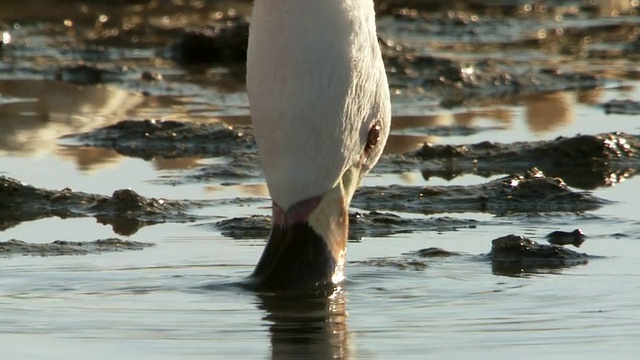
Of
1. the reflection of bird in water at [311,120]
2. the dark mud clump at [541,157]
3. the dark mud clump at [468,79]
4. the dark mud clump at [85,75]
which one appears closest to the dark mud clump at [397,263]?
the reflection of bird in water at [311,120]

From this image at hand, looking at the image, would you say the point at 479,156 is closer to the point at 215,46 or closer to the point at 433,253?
the point at 433,253

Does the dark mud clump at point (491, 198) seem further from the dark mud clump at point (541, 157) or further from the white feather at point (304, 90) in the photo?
the white feather at point (304, 90)

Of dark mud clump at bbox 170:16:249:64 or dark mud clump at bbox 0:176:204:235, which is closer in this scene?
dark mud clump at bbox 0:176:204:235

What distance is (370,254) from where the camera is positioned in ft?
22.0

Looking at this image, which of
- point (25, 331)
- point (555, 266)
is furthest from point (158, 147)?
point (25, 331)

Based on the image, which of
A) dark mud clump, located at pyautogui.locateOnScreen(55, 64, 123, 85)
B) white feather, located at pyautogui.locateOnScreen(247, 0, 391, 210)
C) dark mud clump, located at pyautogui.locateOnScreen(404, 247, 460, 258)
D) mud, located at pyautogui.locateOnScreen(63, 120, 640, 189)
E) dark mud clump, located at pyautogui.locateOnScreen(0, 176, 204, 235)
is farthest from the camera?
→ dark mud clump, located at pyautogui.locateOnScreen(55, 64, 123, 85)

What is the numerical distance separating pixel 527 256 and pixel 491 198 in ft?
4.03

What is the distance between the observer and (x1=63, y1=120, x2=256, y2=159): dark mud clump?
920 centimetres

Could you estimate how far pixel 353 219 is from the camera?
720 cm

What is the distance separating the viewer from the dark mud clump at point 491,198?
7582 mm

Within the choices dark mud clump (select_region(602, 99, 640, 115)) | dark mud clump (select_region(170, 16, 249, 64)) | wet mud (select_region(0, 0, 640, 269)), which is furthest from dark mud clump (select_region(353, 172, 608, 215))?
dark mud clump (select_region(170, 16, 249, 64))

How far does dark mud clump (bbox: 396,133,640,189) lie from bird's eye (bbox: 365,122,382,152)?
2.30 metres

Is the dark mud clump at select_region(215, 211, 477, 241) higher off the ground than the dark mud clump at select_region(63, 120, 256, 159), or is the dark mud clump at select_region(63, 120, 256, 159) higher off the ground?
the dark mud clump at select_region(63, 120, 256, 159)

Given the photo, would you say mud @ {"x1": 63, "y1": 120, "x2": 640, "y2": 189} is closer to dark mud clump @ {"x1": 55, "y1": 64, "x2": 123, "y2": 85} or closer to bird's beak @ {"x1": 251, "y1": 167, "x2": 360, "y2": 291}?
bird's beak @ {"x1": 251, "y1": 167, "x2": 360, "y2": 291}
